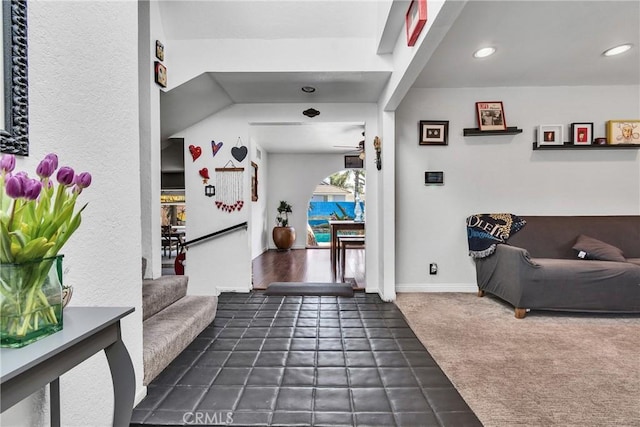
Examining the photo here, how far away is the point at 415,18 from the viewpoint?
2111 millimetres

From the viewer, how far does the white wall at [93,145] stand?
1.15m

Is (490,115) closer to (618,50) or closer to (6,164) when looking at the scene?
(618,50)

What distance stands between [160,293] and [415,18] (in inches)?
104

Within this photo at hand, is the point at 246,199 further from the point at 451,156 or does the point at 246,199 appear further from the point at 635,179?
the point at 635,179

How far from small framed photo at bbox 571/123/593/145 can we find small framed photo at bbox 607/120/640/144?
21 centimetres

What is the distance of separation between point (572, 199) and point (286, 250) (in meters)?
5.50

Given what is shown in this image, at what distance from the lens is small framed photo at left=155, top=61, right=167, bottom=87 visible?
2.98 m

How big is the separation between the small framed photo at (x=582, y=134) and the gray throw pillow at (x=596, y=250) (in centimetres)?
113

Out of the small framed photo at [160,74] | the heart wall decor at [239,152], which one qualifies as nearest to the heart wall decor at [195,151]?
the heart wall decor at [239,152]

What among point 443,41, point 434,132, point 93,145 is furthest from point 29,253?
point 434,132

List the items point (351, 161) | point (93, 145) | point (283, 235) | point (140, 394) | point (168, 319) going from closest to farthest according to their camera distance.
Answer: point (93, 145)
point (140, 394)
point (168, 319)
point (283, 235)
point (351, 161)

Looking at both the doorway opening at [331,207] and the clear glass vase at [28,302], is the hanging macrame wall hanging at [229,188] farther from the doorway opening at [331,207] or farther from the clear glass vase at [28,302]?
the doorway opening at [331,207]

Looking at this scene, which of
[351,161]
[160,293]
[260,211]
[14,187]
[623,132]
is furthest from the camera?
[351,161]

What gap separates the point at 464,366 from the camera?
2.10m
